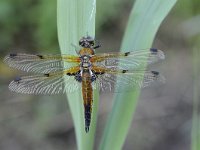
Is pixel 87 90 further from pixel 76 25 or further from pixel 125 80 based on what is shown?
pixel 76 25

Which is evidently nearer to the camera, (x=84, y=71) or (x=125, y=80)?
(x=125, y=80)

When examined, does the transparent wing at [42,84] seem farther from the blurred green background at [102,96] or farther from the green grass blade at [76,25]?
the blurred green background at [102,96]

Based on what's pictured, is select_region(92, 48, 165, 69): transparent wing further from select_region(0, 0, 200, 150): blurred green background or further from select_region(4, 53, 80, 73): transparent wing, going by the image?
select_region(0, 0, 200, 150): blurred green background

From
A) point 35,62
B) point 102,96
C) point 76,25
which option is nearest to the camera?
point 76,25

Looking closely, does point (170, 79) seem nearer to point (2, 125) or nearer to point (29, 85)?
point (2, 125)

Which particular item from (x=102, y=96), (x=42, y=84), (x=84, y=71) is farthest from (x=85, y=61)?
(x=102, y=96)

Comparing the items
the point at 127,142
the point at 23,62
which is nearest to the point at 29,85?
the point at 23,62

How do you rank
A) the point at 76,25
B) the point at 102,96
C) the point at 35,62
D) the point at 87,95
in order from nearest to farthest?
1. the point at 76,25
2. the point at 87,95
3. the point at 35,62
4. the point at 102,96
